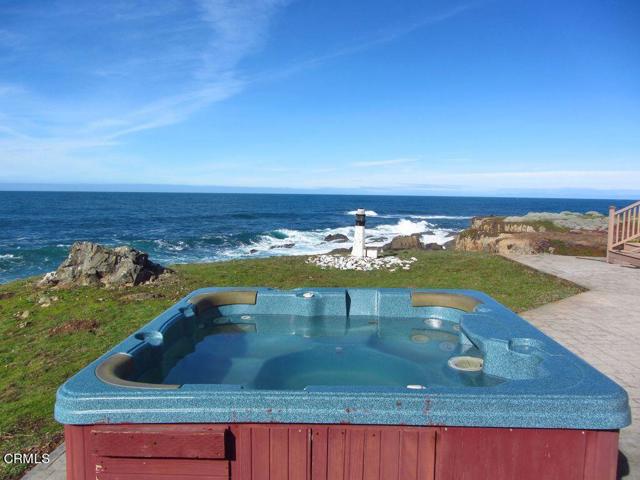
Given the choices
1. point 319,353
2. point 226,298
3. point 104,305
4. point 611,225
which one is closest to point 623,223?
point 611,225

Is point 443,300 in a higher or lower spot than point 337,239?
higher

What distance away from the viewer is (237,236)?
25.1m

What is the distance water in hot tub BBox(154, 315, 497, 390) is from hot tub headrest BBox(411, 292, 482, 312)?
0.21 meters

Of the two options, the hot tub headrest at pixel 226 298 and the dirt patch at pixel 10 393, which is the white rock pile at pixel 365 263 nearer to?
the hot tub headrest at pixel 226 298

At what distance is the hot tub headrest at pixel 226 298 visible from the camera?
5.35 m

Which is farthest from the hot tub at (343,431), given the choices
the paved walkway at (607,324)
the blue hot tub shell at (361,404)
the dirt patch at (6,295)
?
the dirt patch at (6,295)

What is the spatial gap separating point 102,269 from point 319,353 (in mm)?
5453

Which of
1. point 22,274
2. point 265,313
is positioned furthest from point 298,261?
point 22,274

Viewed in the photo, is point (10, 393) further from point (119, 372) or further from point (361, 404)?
point (361, 404)

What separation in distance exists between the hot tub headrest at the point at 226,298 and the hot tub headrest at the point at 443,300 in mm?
1973

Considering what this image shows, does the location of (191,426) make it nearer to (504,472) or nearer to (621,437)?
(504,472)

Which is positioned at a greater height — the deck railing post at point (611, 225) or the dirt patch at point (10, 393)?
the deck railing post at point (611, 225)

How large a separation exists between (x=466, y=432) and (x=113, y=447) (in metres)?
1.88

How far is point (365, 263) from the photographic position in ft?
32.7
